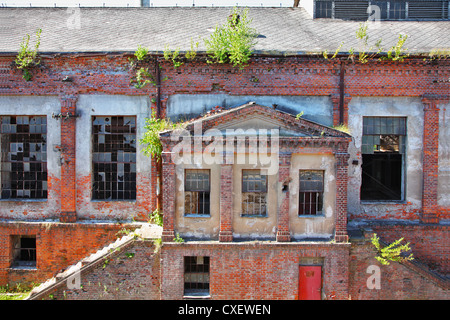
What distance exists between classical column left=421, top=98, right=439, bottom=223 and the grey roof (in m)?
2.41

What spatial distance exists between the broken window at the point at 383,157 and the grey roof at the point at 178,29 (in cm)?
286

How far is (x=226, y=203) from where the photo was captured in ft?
36.3

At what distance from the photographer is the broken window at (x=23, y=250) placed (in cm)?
1316

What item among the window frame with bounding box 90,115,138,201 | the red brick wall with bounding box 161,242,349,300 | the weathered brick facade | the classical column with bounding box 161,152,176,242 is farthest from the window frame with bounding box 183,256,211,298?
the window frame with bounding box 90,115,138,201

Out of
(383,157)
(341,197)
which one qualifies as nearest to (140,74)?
(341,197)

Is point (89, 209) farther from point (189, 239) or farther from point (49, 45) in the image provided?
point (49, 45)

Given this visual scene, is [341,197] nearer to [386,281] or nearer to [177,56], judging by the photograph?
[386,281]

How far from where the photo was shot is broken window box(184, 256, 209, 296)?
11312 mm

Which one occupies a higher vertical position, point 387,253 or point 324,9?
point 324,9

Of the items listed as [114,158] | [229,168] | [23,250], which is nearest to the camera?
[229,168]

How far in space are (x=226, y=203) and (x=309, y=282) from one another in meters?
3.73

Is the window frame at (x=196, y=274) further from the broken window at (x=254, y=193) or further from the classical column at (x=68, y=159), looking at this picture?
the classical column at (x=68, y=159)

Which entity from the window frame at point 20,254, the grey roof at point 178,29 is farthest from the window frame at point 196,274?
the grey roof at point 178,29

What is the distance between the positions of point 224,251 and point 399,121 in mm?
8096
